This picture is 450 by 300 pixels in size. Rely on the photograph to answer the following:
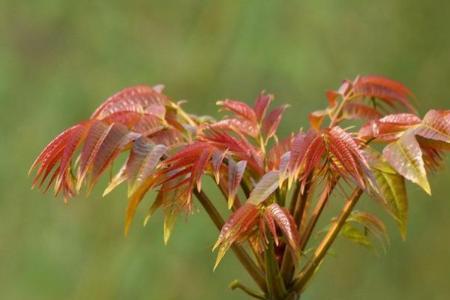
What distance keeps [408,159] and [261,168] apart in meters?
0.18

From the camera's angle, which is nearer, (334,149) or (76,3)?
(334,149)

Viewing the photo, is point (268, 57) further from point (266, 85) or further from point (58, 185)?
point (58, 185)

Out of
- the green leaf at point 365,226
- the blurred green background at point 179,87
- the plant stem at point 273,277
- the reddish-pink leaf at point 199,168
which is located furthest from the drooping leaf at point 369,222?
the blurred green background at point 179,87

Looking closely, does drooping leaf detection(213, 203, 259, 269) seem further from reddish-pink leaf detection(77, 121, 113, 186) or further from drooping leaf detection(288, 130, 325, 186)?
reddish-pink leaf detection(77, 121, 113, 186)

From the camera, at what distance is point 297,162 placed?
0.81m

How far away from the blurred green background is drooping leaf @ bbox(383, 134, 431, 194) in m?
1.19

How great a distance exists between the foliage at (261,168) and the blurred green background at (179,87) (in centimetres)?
106

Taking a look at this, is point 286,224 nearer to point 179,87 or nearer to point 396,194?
point 396,194

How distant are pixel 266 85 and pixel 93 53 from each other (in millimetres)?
466

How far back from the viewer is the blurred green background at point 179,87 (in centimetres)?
202

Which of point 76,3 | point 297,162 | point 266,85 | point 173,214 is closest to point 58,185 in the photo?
point 173,214

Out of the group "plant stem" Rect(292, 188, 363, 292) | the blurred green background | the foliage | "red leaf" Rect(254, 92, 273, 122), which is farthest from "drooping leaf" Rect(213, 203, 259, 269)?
the blurred green background

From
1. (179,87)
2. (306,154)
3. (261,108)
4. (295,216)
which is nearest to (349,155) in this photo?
(306,154)

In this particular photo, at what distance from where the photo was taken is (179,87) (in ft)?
6.91
